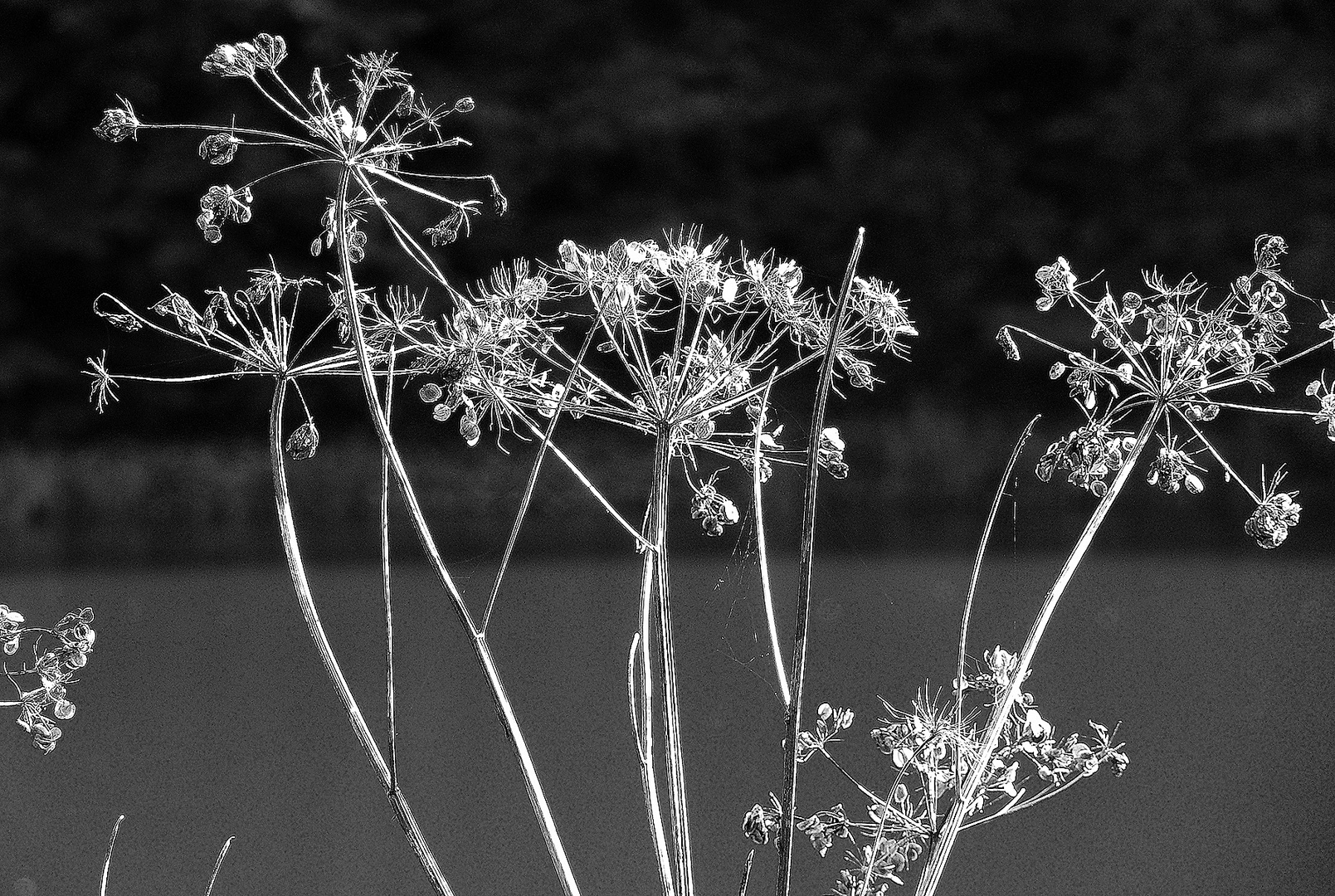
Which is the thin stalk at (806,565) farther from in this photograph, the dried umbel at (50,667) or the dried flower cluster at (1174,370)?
the dried umbel at (50,667)

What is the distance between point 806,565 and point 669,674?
73mm

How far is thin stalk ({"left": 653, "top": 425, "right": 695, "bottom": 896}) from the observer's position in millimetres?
340

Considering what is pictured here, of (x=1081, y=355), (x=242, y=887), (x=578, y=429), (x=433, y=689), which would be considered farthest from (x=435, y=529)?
(x=1081, y=355)

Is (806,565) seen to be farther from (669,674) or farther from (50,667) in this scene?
(50,667)

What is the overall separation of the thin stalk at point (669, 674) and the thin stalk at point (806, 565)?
0.03 m

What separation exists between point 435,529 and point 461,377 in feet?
9.89

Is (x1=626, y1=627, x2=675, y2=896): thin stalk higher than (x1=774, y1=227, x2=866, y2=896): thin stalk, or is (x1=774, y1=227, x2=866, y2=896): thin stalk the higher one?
(x1=774, y1=227, x2=866, y2=896): thin stalk

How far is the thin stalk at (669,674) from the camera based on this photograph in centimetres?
34

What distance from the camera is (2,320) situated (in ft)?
14.7

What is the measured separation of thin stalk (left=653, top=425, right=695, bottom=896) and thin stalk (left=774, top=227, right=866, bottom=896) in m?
0.03

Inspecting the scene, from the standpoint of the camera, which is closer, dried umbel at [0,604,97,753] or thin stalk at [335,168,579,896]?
thin stalk at [335,168,579,896]

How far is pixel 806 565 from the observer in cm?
28

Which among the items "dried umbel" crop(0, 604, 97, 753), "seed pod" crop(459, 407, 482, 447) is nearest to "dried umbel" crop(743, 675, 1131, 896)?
"seed pod" crop(459, 407, 482, 447)

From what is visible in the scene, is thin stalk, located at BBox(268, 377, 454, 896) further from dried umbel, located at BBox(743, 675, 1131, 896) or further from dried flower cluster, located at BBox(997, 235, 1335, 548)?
dried flower cluster, located at BBox(997, 235, 1335, 548)
